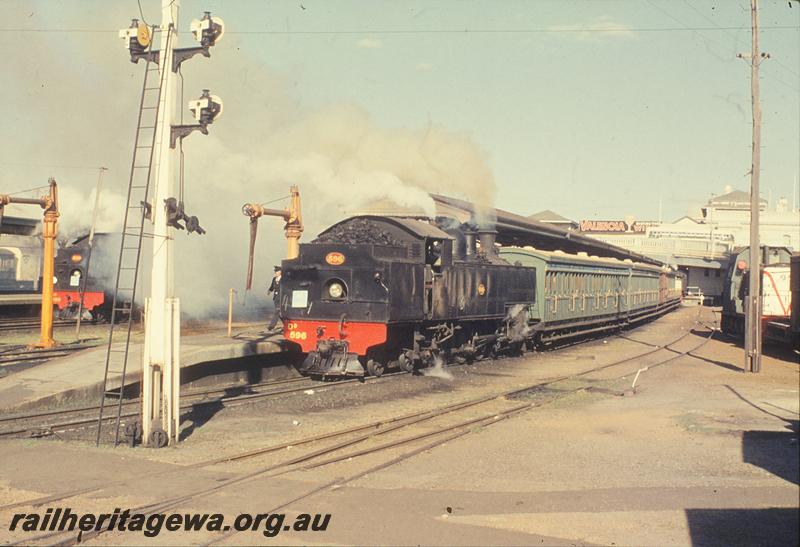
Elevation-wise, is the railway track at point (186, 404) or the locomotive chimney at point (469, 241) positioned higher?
the locomotive chimney at point (469, 241)

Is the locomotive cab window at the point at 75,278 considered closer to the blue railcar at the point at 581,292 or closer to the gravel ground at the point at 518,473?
the blue railcar at the point at 581,292

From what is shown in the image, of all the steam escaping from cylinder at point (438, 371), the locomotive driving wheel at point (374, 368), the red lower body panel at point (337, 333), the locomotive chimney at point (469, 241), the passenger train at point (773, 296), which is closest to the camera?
the passenger train at point (773, 296)

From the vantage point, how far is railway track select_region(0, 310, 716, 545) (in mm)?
7820

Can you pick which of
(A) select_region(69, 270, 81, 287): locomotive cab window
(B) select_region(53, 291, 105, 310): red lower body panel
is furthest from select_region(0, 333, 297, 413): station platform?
(A) select_region(69, 270, 81, 287): locomotive cab window

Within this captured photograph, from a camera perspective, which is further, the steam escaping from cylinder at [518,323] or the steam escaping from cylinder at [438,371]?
the steam escaping from cylinder at [518,323]

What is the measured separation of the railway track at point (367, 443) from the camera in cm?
782

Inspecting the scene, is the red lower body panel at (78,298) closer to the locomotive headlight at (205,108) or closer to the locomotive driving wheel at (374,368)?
the locomotive driving wheel at (374,368)

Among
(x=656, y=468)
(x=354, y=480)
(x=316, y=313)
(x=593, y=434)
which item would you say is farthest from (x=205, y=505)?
(x=316, y=313)

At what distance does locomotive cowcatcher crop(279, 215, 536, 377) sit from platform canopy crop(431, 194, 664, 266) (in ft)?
10.3

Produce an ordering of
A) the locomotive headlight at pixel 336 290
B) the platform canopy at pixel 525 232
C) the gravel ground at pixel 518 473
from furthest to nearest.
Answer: the platform canopy at pixel 525 232 < the locomotive headlight at pixel 336 290 < the gravel ground at pixel 518 473

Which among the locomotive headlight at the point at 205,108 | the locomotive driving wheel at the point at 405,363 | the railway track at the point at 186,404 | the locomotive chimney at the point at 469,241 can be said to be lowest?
the railway track at the point at 186,404

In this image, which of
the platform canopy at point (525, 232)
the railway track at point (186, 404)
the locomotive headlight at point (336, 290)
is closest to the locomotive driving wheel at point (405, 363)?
the railway track at point (186, 404)

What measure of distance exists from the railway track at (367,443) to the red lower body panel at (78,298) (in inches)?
757

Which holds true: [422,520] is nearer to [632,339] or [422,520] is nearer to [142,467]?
[142,467]
